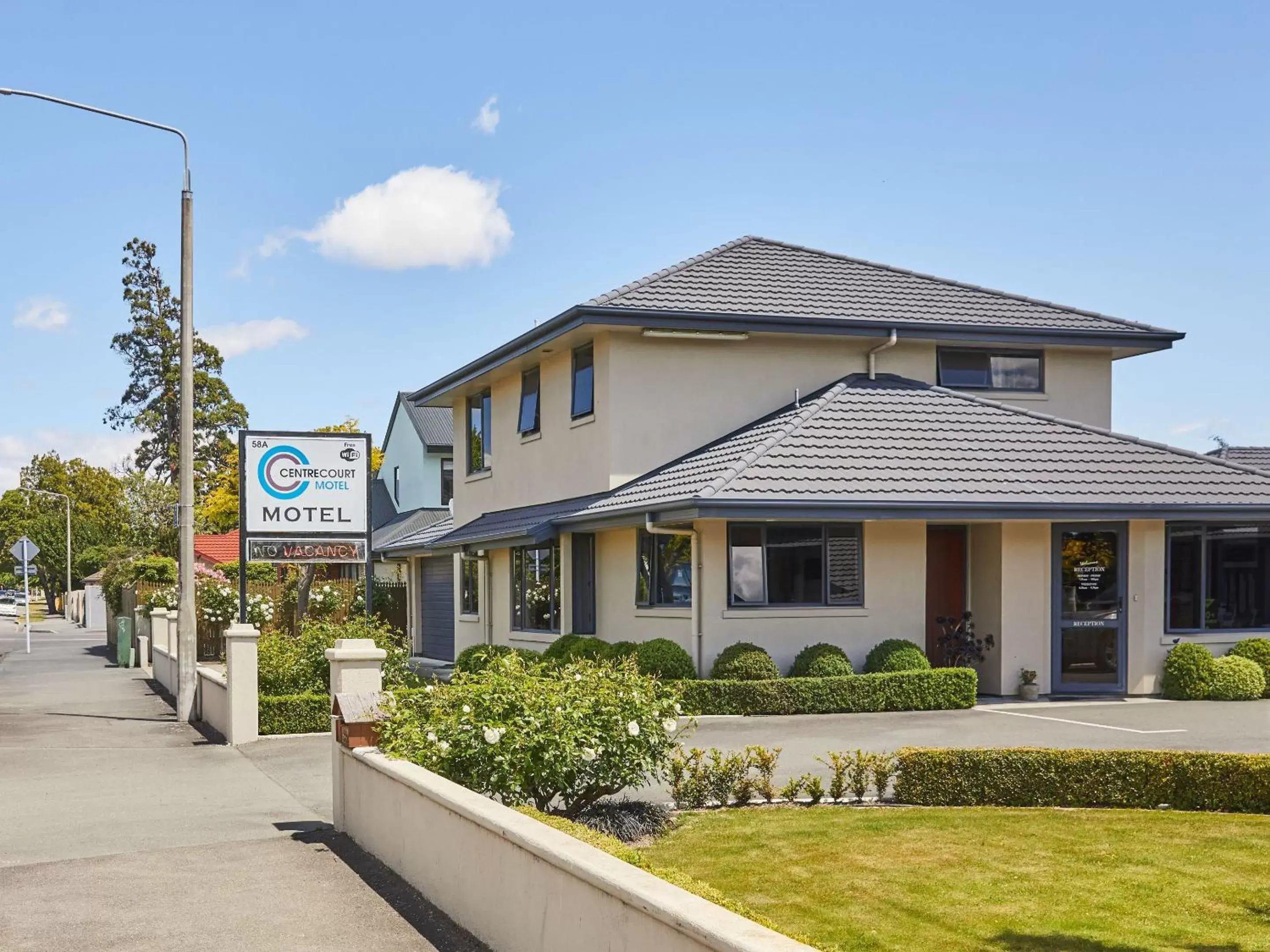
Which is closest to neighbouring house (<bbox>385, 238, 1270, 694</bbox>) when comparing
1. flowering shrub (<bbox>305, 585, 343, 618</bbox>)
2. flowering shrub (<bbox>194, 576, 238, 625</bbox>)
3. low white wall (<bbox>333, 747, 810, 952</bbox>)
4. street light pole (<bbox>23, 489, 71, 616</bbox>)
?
flowering shrub (<bbox>305, 585, 343, 618</bbox>)

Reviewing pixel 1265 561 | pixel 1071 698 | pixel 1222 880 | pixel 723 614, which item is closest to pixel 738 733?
pixel 723 614

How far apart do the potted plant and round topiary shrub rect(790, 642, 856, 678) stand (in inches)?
118

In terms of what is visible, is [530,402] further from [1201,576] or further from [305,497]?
[1201,576]

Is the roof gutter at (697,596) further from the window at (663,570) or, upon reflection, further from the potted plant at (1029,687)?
the potted plant at (1029,687)

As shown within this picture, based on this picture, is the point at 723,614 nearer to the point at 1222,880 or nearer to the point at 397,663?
the point at 397,663

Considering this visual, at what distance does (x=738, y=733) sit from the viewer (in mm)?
17469

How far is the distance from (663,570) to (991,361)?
27.3 ft

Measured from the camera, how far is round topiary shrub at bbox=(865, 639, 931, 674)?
20.3 meters

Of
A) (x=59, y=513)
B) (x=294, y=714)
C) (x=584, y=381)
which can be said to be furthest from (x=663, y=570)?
(x=59, y=513)

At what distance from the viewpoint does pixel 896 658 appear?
20.3 m

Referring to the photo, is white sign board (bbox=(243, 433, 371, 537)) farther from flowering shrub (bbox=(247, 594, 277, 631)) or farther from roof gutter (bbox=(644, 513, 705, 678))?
flowering shrub (bbox=(247, 594, 277, 631))

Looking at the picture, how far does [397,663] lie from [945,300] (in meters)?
13.2

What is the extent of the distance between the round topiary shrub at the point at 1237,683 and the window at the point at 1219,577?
113cm

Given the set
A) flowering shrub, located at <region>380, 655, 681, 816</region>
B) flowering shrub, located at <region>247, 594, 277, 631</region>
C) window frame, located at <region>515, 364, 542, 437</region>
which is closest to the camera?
flowering shrub, located at <region>380, 655, 681, 816</region>
